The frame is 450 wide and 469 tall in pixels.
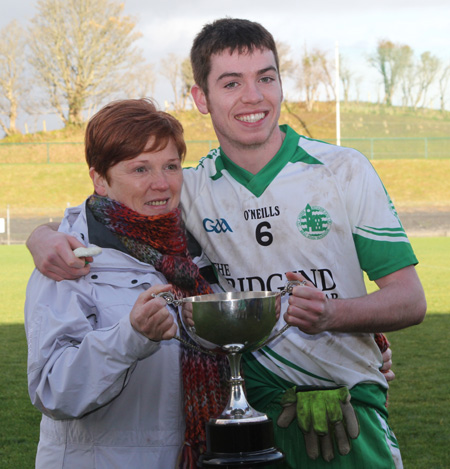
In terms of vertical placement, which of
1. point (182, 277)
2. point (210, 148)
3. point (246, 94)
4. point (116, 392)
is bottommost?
point (116, 392)

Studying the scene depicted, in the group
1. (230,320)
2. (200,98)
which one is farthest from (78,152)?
(230,320)

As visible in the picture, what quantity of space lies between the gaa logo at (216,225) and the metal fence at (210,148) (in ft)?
122

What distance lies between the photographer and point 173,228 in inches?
97.0

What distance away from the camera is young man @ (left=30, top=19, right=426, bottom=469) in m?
2.49

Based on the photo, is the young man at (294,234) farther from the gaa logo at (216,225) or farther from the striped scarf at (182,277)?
the striped scarf at (182,277)

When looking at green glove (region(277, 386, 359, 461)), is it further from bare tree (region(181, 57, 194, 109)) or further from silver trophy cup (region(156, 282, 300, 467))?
bare tree (region(181, 57, 194, 109))

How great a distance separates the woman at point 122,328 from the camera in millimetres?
1991

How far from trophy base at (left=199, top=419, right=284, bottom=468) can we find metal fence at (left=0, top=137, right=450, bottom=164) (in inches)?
1500

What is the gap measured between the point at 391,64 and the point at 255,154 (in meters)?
41.5

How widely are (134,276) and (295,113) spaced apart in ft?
170

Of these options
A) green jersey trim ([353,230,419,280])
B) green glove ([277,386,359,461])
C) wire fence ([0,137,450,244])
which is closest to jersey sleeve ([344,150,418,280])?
green jersey trim ([353,230,419,280])

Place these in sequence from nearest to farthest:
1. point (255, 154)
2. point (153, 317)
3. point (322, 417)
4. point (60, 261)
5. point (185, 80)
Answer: point (153, 317), point (60, 261), point (322, 417), point (255, 154), point (185, 80)

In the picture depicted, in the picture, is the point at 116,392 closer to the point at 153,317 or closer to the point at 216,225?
the point at 153,317

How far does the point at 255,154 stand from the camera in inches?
105
